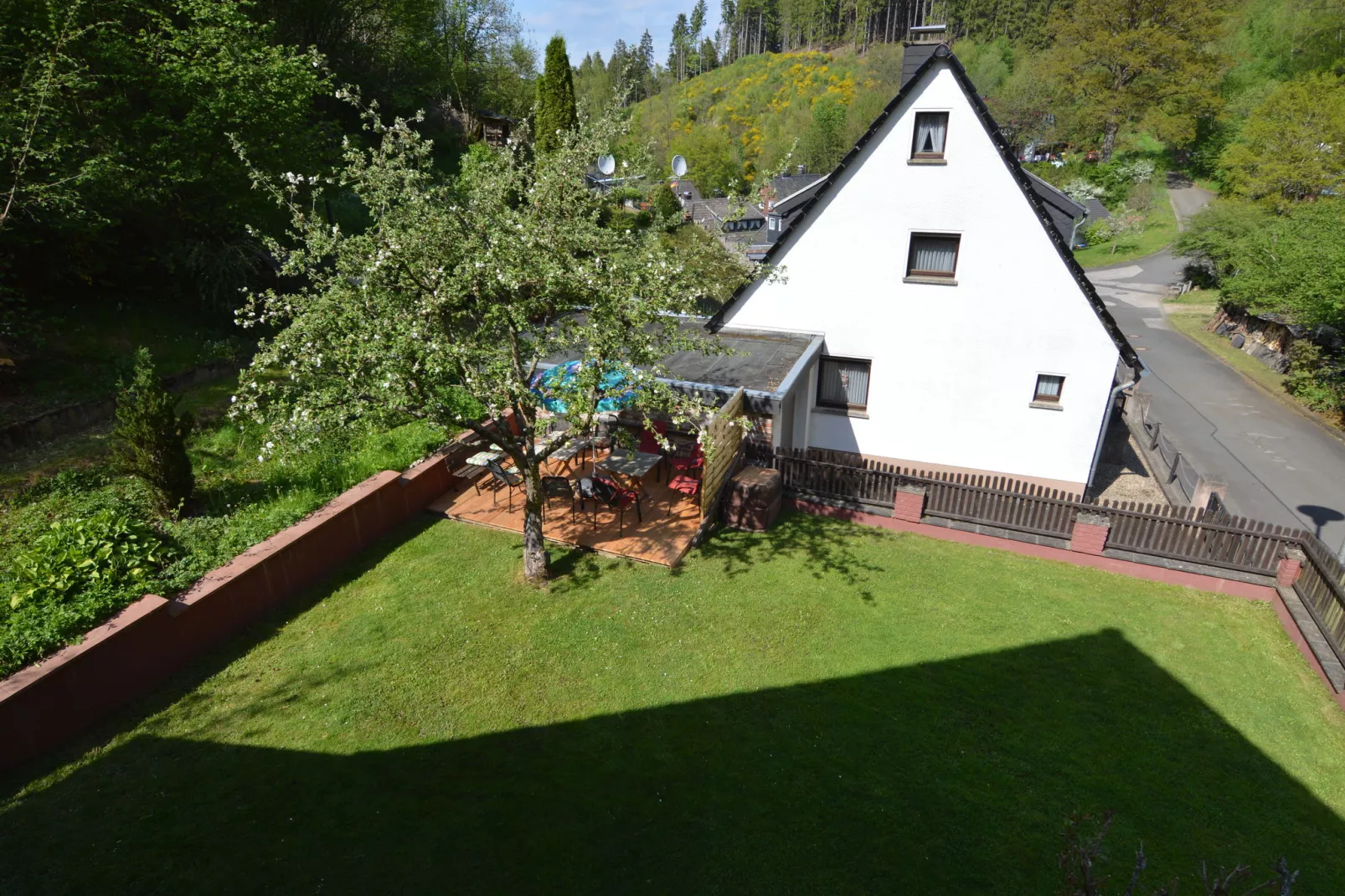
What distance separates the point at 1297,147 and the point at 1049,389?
51.6 meters

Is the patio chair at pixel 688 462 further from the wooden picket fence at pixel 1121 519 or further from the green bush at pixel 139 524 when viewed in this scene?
the green bush at pixel 139 524

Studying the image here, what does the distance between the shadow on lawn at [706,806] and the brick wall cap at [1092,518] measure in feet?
13.5

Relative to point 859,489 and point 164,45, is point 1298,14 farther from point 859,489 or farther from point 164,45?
point 164,45

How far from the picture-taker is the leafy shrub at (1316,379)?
79.0ft

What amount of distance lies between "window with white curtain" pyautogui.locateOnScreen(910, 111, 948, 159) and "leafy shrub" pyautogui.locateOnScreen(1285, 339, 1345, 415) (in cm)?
2073

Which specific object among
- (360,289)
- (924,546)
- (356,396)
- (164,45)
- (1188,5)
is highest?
(1188,5)

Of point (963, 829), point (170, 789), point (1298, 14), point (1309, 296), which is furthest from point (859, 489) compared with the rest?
point (1298, 14)

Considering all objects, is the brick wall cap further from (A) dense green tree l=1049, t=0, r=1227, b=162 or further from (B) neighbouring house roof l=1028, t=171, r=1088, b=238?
(A) dense green tree l=1049, t=0, r=1227, b=162

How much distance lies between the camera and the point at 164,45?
17.8 meters

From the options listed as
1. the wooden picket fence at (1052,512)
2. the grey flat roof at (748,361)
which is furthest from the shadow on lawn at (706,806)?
the grey flat roof at (748,361)

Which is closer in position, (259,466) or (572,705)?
(572,705)

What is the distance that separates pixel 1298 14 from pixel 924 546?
10949cm

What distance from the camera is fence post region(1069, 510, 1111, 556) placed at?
12390 millimetres

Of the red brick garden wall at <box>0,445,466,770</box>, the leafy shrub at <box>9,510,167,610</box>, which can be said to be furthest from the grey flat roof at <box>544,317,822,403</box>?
the leafy shrub at <box>9,510,167,610</box>
